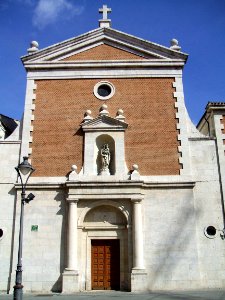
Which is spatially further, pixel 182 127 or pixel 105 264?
pixel 182 127

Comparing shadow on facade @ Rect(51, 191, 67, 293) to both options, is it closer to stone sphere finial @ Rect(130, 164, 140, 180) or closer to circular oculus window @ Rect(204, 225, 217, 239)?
stone sphere finial @ Rect(130, 164, 140, 180)

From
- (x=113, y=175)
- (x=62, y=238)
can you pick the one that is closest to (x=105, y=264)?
(x=62, y=238)

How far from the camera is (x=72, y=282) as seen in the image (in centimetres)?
1372

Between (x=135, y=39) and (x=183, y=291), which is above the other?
(x=135, y=39)

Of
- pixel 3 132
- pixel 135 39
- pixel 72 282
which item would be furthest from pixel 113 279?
pixel 135 39

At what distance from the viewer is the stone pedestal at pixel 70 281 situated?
1362cm

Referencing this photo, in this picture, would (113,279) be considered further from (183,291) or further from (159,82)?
(159,82)

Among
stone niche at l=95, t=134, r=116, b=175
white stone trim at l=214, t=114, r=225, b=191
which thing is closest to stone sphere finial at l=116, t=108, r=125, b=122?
stone niche at l=95, t=134, r=116, b=175

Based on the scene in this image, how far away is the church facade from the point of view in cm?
1420

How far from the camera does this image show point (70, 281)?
45.0ft

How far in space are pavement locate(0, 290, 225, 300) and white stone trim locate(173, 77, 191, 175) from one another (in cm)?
475

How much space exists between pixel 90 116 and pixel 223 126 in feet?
19.4

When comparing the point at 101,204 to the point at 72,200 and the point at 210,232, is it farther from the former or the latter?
the point at 210,232

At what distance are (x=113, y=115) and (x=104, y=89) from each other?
1453 millimetres
